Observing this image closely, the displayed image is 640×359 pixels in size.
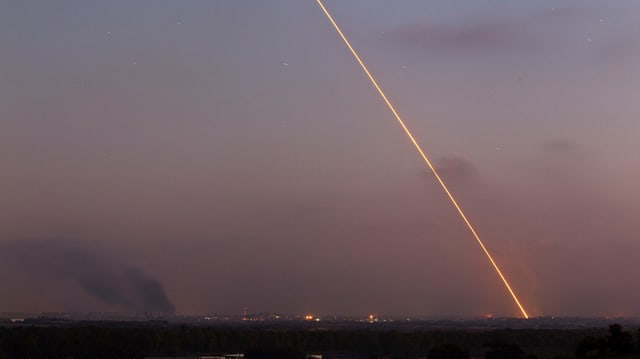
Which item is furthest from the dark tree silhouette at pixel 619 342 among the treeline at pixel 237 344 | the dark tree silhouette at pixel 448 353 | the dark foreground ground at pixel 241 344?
the dark foreground ground at pixel 241 344

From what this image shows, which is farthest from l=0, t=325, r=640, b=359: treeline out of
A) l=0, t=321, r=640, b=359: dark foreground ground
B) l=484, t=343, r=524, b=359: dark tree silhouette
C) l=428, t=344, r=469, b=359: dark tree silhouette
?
l=428, t=344, r=469, b=359: dark tree silhouette

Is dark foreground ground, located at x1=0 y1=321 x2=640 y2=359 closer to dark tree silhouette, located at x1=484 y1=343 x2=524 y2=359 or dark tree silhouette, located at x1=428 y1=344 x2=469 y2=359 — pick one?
dark tree silhouette, located at x1=484 y1=343 x2=524 y2=359

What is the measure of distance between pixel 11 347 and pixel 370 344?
4195 cm

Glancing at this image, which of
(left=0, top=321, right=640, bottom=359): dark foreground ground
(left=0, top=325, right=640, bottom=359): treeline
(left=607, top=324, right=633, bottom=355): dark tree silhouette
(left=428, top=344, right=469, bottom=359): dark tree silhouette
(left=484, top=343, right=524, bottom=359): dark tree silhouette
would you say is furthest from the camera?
(left=0, top=325, right=640, bottom=359): treeline

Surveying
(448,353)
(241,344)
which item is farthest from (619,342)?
(241,344)

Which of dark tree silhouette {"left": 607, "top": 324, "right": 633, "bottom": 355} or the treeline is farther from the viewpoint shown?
the treeline

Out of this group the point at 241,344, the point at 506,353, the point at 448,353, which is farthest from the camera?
the point at 241,344

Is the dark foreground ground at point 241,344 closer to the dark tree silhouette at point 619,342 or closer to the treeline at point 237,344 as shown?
the treeline at point 237,344

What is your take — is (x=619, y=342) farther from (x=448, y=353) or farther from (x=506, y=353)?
(x=448, y=353)

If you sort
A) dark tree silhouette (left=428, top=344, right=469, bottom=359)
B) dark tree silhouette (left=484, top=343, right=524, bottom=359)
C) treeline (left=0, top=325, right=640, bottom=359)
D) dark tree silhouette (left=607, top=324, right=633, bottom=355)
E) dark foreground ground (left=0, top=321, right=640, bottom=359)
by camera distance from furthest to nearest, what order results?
treeline (left=0, top=325, right=640, bottom=359) < dark foreground ground (left=0, top=321, right=640, bottom=359) < dark tree silhouette (left=484, top=343, right=524, bottom=359) < dark tree silhouette (left=607, top=324, right=633, bottom=355) < dark tree silhouette (left=428, top=344, right=469, bottom=359)

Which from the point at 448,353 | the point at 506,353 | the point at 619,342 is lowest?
the point at 506,353

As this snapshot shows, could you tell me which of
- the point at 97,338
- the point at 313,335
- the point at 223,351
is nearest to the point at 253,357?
the point at 223,351

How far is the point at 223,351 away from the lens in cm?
11175

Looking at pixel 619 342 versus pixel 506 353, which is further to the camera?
pixel 506 353
